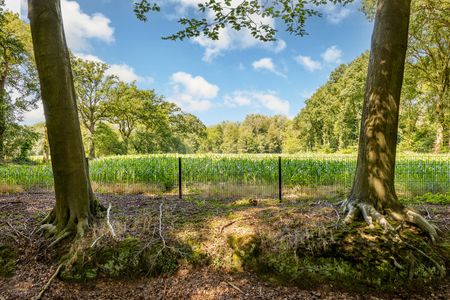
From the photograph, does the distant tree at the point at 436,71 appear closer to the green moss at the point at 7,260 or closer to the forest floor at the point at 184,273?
the forest floor at the point at 184,273

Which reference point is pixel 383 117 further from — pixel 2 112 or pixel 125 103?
pixel 125 103

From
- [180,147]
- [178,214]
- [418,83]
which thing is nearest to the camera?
[178,214]

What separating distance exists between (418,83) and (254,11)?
24.7m

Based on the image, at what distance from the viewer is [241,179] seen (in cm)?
778

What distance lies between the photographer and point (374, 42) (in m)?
3.90

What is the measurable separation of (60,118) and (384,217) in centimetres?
487

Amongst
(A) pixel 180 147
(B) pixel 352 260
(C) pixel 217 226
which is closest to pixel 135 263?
(C) pixel 217 226

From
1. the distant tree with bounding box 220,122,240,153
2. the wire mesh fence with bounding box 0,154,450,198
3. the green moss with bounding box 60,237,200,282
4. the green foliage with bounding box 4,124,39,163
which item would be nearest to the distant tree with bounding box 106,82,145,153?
the green foliage with bounding box 4,124,39,163

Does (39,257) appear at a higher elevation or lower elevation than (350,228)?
lower

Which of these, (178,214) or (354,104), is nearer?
(178,214)

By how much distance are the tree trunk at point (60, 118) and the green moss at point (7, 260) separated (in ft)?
1.58

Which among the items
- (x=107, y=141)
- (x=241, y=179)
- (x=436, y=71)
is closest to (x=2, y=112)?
(x=241, y=179)

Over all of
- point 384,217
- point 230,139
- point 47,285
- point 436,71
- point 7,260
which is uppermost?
point 436,71

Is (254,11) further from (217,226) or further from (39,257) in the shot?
(39,257)
